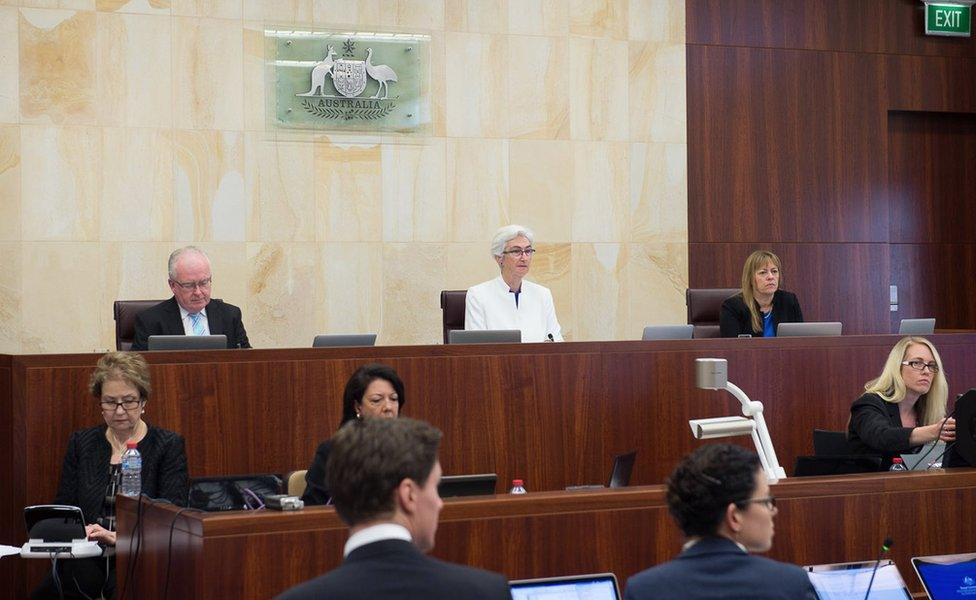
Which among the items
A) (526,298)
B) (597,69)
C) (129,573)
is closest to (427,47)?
(597,69)

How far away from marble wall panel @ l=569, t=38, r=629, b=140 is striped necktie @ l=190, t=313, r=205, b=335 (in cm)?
412

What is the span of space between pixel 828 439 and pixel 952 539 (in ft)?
5.68

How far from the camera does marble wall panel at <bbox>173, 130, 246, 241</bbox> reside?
9102mm

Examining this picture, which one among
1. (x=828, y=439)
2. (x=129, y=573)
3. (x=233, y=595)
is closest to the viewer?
(x=233, y=595)

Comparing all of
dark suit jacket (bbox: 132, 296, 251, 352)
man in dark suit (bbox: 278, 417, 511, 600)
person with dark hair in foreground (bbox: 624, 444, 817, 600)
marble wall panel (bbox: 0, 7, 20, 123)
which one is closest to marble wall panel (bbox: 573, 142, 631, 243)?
dark suit jacket (bbox: 132, 296, 251, 352)

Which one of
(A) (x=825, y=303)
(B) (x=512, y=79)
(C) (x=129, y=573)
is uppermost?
(B) (x=512, y=79)

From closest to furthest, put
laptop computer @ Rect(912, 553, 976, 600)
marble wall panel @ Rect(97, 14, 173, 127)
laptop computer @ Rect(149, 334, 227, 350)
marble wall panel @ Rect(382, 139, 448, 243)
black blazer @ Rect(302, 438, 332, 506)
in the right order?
laptop computer @ Rect(912, 553, 976, 600) → black blazer @ Rect(302, 438, 332, 506) → laptop computer @ Rect(149, 334, 227, 350) → marble wall panel @ Rect(97, 14, 173, 127) → marble wall panel @ Rect(382, 139, 448, 243)

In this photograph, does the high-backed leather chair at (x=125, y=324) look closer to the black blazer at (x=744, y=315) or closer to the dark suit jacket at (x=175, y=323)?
the dark suit jacket at (x=175, y=323)

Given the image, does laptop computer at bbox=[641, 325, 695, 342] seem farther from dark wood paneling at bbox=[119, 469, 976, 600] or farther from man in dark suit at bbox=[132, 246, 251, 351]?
dark wood paneling at bbox=[119, 469, 976, 600]

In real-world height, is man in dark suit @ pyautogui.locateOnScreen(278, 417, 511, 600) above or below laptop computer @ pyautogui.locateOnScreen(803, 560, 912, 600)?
above

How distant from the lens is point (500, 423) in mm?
6211

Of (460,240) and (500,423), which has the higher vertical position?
(460,240)

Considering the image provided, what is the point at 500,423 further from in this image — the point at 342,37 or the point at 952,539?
the point at 342,37

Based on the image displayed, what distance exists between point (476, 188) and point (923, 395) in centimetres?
462
